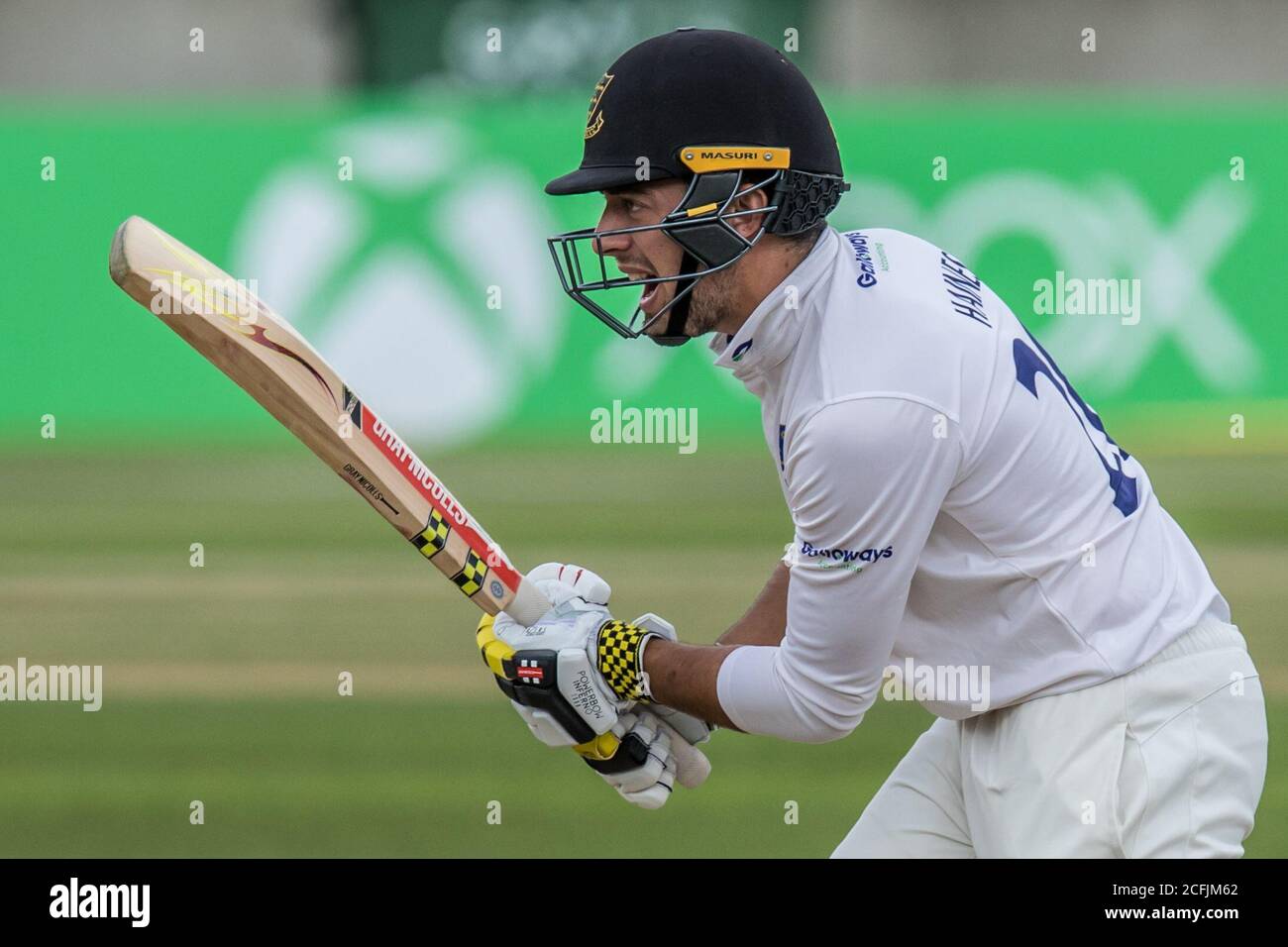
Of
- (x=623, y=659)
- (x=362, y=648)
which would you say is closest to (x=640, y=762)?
(x=623, y=659)

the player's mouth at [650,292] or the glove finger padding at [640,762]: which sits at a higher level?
the player's mouth at [650,292]

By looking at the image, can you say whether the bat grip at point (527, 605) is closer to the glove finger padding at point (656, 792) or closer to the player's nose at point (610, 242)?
the glove finger padding at point (656, 792)

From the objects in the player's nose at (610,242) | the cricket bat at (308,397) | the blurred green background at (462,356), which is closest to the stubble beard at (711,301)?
the player's nose at (610,242)

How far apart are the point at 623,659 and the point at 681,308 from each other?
735mm

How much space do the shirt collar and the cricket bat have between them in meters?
0.82

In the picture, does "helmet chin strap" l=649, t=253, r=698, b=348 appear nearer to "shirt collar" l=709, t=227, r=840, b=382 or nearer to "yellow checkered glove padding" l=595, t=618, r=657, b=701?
"shirt collar" l=709, t=227, r=840, b=382

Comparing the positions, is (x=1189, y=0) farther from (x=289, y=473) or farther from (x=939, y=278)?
(x=939, y=278)

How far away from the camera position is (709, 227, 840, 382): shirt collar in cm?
308

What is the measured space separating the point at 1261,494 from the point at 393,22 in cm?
1105

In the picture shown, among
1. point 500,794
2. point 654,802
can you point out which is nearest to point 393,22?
point 500,794

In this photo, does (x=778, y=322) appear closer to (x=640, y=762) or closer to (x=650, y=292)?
(x=650, y=292)

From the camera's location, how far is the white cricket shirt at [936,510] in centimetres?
290

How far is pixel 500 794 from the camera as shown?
558cm

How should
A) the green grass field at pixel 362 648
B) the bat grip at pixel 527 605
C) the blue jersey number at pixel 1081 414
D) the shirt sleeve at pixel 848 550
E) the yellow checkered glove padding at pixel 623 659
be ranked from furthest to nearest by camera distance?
the green grass field at pixel 362 648 < the bat grip at pixel 527 605 < the yellow checkered glove padding at pixel 623 659 < the blue jersey number at pixel 1081 414 < the shirt sleeve at pixel 848 550
